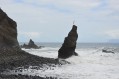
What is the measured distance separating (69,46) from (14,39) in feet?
30.6

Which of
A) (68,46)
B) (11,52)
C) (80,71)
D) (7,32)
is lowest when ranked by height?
(80,71)

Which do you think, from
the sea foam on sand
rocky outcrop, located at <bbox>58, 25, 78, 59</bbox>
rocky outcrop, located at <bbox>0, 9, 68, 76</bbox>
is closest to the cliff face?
rocky outcrop, located at <bbox>0, 9, 68, 76</bbox>

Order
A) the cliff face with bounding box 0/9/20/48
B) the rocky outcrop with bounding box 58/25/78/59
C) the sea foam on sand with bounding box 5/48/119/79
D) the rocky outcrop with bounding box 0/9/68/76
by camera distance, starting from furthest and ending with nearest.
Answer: the rocky outcrop with bounding box 58/25/78/59, the cliff face with bounding box 0/9/20/48, the rocky outcrop with bounding box 0/9/68/76, the sea foam on sand with bounding box 5/48/119/79

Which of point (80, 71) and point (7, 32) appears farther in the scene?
point (7, 32)

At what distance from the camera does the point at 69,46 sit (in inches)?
2254

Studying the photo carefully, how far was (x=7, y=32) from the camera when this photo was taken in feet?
172

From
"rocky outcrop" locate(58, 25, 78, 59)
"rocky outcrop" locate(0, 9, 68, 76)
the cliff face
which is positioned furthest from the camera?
"rocky outcrop" locate(58, 25, 78, 59)

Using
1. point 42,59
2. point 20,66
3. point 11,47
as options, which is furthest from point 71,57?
point 20,66

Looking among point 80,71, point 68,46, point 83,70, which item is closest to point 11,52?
point 68,46

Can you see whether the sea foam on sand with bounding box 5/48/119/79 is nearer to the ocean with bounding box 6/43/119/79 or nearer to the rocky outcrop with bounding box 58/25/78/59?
the ocean with bounding box 6/43/119/79

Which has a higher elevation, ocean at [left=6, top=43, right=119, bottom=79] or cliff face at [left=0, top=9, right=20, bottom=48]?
cliff face at [left=0, top=9, right=20, bottom=48]

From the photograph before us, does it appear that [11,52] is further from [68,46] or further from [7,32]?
[68,46]

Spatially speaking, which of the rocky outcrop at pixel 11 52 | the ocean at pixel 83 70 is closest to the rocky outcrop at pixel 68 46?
the ocean at pixel 83 70

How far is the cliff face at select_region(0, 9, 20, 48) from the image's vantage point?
5109cm
